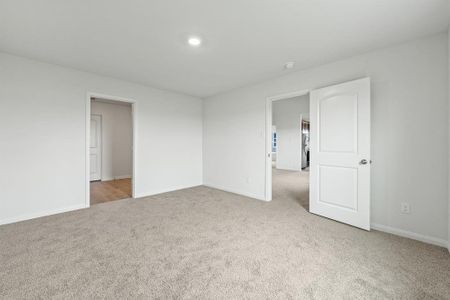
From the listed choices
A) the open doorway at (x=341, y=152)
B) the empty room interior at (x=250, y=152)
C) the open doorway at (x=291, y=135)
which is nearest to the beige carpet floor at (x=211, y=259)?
the empty room interior at (x=250, y=152)

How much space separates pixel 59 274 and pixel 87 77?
2966 millimetres

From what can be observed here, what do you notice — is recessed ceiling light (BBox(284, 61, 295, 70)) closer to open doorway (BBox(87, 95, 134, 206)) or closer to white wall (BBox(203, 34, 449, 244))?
white wall (BBox(203, 34, 449, 244))

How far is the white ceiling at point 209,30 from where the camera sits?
5.63ft

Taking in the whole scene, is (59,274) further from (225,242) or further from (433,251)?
(433,251)

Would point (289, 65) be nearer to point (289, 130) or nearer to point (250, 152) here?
point (250, 152)

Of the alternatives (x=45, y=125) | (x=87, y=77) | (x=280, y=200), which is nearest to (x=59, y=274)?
(x=45, y=125)

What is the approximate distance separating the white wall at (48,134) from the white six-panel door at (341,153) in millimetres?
3202

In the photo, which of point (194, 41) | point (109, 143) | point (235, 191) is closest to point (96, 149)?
point (109, 143)

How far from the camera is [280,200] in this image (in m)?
3.73

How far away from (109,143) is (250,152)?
4.51 m

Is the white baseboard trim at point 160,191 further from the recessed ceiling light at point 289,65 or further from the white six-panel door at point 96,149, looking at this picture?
the recessed ceiling light at point 289,65

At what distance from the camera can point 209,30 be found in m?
2.06

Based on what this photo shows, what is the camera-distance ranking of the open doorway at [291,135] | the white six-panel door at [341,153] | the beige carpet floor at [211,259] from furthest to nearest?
the open doorway at [291,135]
the white six-panel door at [341,153]
the beige carpet floor at [211,259]

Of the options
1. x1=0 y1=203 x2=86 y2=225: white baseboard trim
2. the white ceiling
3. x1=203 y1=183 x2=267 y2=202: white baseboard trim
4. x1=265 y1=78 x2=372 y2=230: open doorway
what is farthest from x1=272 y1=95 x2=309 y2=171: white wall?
x1=0 y1=203 x2=86 y2=225: white baseboard trim
